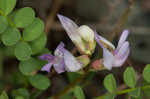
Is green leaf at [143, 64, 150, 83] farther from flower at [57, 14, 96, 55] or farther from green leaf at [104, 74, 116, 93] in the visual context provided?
flower at [57, 14, 96, 55]

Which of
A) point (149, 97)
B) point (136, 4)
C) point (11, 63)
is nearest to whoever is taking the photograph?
point (149, 97)

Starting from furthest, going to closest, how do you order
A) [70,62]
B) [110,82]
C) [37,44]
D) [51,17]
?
[51,17], [37,44], [110,82], [70,62]

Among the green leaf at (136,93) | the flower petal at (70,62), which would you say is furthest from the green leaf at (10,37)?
the green leaf at (136,93)

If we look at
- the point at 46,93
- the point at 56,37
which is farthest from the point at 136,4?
the point at 46,93

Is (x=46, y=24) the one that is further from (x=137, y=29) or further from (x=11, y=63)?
(x=137, y=29)

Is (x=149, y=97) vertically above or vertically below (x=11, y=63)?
above

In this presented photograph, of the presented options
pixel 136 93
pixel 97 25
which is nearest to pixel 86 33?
pixel 136 93

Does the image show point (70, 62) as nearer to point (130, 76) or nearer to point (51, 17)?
point (130, 76)
